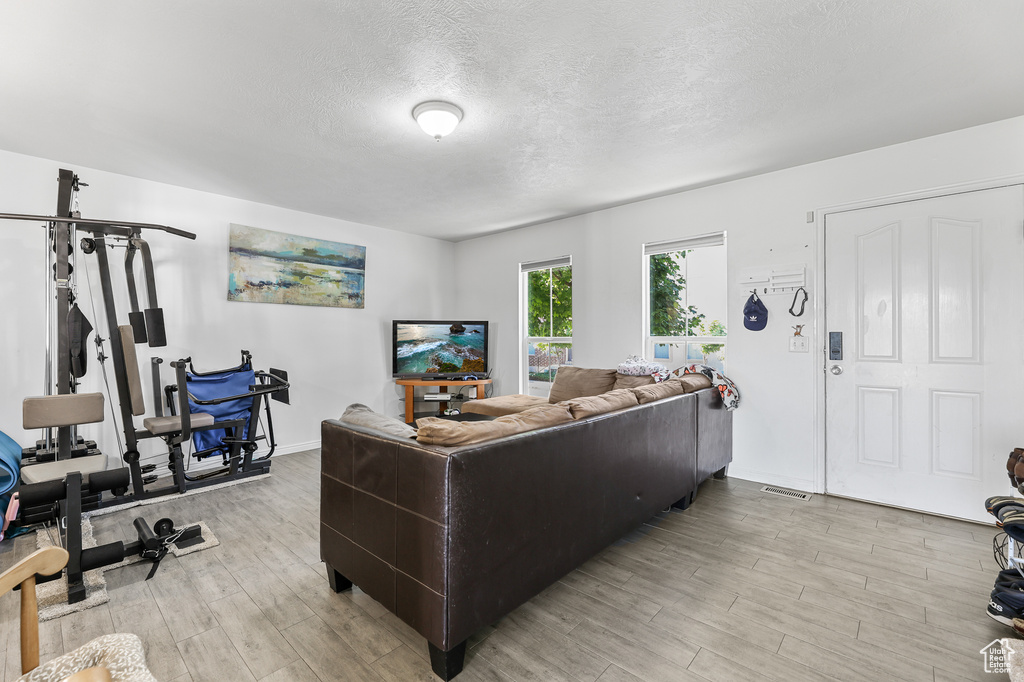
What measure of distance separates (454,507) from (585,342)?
3.49m

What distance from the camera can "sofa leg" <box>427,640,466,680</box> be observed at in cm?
154

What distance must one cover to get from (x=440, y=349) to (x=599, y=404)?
11.5 feet

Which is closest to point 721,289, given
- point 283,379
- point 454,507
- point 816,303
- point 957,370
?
point 816,303

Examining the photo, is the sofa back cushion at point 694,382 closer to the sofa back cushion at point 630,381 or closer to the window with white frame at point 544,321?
the sofa back cushion at point 630,381

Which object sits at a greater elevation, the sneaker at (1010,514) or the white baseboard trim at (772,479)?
the sneaker at (1010,514)

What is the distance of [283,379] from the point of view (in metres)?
3.89

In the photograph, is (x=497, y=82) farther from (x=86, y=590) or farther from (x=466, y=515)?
(x=86, y=590)

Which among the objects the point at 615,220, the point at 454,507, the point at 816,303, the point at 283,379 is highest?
the point at 615,220

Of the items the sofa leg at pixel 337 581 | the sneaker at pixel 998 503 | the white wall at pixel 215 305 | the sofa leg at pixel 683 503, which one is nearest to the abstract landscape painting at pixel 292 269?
the white wall at pixel 215 305

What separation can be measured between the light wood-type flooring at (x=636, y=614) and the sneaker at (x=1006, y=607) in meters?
0.04

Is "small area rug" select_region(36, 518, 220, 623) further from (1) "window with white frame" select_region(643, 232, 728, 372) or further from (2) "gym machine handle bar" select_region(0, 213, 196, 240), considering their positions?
(1) "window with white frame" select_region(643, 232, 728, 372)

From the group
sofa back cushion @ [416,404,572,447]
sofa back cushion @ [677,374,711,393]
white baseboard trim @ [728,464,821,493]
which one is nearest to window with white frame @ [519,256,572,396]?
sofa back cushion @ [677,374,711,393]

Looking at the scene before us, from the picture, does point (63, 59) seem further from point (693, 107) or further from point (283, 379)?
point (693, 107)

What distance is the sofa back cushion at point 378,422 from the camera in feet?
5.90
